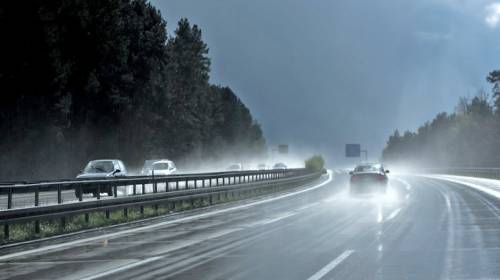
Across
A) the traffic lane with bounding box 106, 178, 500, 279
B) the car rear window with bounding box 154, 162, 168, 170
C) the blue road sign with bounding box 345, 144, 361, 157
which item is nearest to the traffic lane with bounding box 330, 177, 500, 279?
the traffic lane with bounding box 106, 178, 500, 279

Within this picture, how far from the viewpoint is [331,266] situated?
460 inches

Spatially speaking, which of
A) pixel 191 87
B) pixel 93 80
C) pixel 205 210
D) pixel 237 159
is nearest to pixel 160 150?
pixel 191 87

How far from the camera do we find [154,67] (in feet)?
225

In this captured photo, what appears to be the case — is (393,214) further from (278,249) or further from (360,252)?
(360,252)

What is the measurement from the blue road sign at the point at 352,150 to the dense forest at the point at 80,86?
57300 mm

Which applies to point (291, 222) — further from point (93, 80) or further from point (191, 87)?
point (191, 87)

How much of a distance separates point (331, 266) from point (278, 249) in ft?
8.84

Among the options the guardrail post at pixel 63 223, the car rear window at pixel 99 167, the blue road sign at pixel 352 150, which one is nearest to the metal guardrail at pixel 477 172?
the blue road sign at pixel 352 150

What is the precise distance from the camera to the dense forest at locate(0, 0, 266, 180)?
4828 centimetres

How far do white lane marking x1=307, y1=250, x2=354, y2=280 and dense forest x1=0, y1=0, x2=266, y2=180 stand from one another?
37464 millimetres

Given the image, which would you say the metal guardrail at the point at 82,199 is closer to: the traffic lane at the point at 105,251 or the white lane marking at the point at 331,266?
the traffic lane at the point at 105,251

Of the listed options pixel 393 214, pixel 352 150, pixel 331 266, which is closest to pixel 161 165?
pixel 393 214

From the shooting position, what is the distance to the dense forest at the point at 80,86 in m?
48.3

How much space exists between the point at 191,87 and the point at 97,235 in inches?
3257
